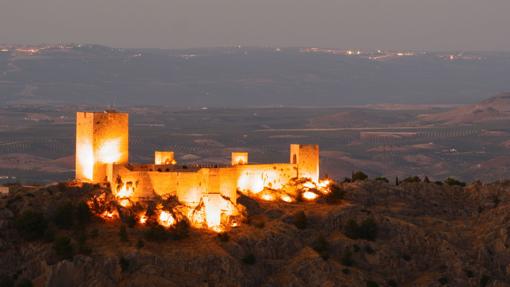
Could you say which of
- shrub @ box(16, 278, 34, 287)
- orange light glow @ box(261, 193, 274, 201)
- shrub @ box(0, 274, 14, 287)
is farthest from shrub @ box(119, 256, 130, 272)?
orange light glow @ box(261, 193, 274, 201)

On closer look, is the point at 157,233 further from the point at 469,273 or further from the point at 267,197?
the point at 469,273

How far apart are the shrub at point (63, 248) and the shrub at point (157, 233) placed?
731cm

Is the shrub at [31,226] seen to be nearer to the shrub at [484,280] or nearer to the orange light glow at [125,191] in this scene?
the orange light glow at [125,191]

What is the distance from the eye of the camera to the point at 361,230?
11281 centimetres

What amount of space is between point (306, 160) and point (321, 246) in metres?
17.7

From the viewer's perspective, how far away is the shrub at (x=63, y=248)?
A: 3957 inches

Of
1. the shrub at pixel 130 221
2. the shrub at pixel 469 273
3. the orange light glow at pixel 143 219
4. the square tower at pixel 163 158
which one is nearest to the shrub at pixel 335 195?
the square tower at pixel 163 158

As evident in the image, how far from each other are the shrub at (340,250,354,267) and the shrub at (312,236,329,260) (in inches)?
57.9

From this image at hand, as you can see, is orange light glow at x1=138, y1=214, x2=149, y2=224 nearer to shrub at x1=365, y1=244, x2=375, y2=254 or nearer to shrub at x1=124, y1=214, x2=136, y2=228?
shrub at x1=124, y1=214, x2=136, y2=228

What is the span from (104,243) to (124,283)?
528 centimetres

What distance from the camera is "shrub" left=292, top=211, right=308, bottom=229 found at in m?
113

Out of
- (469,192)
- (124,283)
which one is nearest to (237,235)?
(124,283)

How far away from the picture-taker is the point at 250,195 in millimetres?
119500

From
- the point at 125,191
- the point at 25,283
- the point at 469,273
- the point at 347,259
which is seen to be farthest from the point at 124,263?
the point at 469,273
